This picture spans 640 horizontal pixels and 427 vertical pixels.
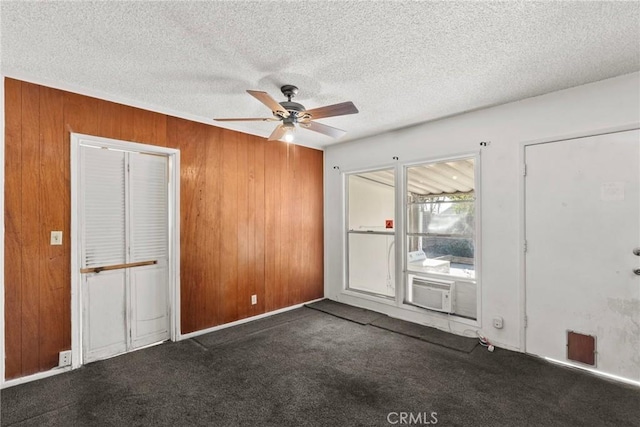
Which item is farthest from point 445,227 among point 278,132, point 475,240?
point 278,132

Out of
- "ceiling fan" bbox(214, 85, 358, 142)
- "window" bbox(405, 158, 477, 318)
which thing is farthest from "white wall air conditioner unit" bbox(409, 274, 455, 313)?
"ceiling fan" bbox(214, 85, 358, 142)

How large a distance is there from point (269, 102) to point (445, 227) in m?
2.59

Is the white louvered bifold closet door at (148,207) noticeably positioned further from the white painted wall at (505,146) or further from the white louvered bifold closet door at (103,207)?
the white painted wall at (505,146)

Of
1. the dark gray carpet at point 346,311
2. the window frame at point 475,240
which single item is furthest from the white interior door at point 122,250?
the window frame at point 475,240

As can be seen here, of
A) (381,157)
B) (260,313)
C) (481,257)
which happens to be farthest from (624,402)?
(260,313)

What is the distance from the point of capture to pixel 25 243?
250cm

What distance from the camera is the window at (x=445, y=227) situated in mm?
3524

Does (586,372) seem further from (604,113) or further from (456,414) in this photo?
(604,113)

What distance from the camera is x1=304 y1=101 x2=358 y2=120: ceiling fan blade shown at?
2.35 meters

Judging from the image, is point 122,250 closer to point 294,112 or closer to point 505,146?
point 294,112

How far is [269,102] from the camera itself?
2314 millimetres

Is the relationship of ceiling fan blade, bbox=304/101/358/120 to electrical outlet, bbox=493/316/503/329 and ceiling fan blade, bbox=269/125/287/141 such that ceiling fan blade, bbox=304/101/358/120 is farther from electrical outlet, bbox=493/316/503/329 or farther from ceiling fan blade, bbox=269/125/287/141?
electrical outlet, bbox=493/316/503/329

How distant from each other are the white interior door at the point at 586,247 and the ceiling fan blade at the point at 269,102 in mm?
2433

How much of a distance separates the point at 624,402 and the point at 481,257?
1.51 meters
